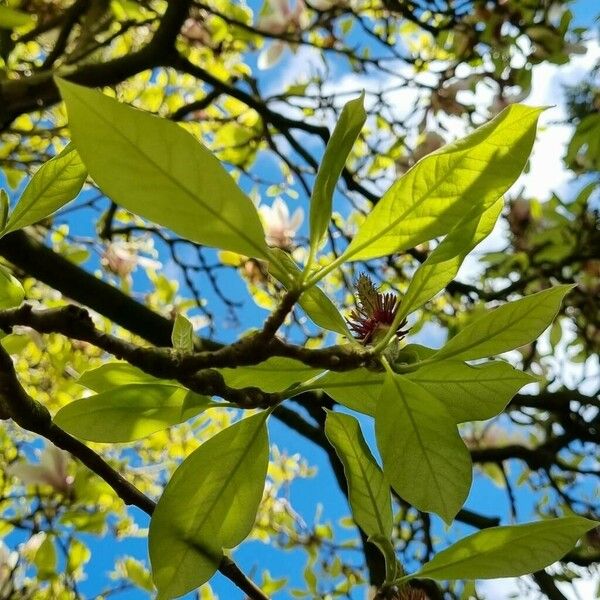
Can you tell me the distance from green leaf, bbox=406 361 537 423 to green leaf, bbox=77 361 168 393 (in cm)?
16

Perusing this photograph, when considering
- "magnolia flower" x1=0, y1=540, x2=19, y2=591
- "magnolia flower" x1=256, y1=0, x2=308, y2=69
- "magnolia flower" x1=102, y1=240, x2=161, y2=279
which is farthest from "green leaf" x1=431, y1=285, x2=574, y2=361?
"magnolia flower" x1=102, y1=240, x2=161, y2=279

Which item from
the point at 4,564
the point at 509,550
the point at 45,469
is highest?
the point at 45,469

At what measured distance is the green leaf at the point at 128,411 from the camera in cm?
41

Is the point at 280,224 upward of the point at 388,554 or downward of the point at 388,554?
upward

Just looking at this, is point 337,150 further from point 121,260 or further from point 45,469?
point 121,260

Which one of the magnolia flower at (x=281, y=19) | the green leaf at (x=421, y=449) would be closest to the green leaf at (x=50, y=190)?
the green leaf at (x=421, y=449)

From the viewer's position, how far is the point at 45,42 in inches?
68.6

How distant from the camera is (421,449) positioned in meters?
0.41

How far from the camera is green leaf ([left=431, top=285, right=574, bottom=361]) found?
40 centimetres

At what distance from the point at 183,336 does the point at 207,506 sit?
4.2 inches

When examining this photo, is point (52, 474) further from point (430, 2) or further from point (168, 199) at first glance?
point (430, 2)

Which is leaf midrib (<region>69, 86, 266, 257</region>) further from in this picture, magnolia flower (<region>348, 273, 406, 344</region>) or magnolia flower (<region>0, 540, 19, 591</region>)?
magnolia flower (<region>0, 540, 19, 591</region>)

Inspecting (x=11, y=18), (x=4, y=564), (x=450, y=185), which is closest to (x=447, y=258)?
(x=450, y=185)

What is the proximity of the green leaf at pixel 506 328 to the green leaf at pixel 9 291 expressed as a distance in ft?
0.77
